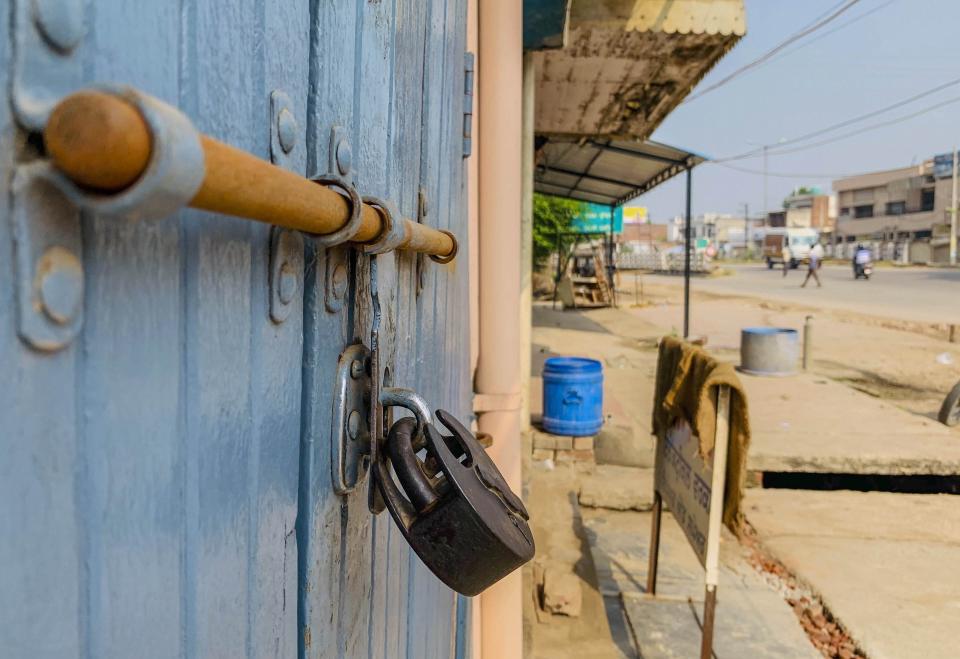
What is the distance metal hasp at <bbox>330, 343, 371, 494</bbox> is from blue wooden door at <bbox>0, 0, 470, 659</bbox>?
1cm

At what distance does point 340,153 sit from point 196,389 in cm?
34

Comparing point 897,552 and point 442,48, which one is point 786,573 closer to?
point 897,552

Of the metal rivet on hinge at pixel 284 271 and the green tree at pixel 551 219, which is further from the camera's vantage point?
the green tree at pixel 551 219

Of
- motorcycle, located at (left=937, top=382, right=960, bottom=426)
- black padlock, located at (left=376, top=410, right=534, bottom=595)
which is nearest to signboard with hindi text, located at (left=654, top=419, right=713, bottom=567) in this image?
black padlock, located at (left=376, top=410, right=534, bottom=595)

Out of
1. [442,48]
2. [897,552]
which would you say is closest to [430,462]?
[442,48]

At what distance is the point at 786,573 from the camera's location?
4.53 m

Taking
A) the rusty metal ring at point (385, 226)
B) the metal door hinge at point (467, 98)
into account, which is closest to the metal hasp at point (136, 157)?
the rusty metal ring at point (385, 226)

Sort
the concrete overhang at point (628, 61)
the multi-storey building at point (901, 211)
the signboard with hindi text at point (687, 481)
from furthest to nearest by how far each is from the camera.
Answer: the multi-storey building at point (901, 211) → the concrete overhang at point (628, 61) → the signboard with hindi text at point (687, 481)

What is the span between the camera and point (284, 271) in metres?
0.65

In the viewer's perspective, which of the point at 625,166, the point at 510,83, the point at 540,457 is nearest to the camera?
the point at 510,83

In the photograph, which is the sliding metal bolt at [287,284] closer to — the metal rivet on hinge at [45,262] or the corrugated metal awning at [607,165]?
the metal rivet on hinge at [45,262]

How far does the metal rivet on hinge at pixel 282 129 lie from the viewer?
2.04 ft

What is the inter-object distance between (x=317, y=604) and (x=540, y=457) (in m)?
5.27

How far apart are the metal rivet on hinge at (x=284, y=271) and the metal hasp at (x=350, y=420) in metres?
0.13
